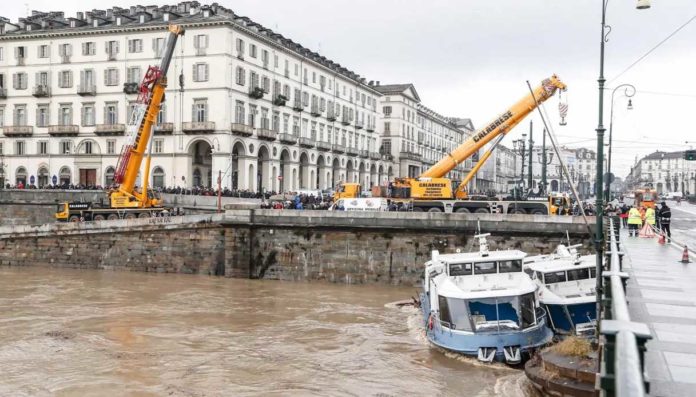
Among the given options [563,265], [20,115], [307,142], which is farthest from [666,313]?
[20,115]

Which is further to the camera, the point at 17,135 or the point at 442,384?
the point at 17,135

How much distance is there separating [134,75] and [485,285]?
160 feet

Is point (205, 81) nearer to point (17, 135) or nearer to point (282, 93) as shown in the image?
point (282, 93)

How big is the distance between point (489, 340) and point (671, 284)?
4928 millimetres

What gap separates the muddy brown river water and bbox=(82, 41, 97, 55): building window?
35.5m

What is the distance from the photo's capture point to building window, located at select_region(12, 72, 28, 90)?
208ft

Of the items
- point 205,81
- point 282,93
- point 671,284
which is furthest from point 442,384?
point 282,93

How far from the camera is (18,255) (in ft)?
126

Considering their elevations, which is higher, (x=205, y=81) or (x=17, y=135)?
(x=205, y=81)

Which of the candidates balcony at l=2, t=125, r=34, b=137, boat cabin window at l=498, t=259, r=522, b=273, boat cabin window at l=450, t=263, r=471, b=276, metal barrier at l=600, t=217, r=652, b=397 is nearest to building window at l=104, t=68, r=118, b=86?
balcony at l=2, t=125, r=34, b=137

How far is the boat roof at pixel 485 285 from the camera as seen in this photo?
17.8 m

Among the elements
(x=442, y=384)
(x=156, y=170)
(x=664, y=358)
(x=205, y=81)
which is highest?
(x=205, y=81)

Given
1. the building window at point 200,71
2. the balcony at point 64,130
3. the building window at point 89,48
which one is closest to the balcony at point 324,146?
the building window at point 200,71

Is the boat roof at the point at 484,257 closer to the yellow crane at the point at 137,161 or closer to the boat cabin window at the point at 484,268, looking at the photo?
the boat cabin window at the point at 484,268
